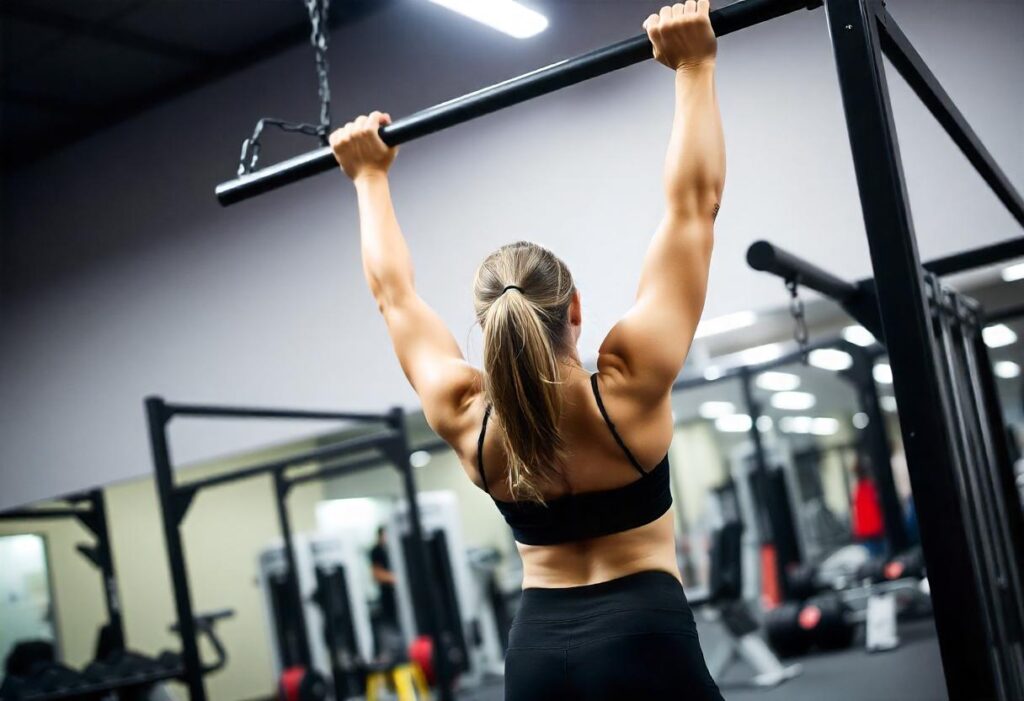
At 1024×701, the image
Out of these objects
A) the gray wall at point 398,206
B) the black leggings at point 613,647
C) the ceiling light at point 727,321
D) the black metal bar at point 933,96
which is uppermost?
the gray wall at point 398,206

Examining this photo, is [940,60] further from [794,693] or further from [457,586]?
[457,586]

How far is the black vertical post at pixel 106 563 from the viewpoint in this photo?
221 inches

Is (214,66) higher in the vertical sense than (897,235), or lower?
higher

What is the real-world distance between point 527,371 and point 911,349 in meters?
0.47

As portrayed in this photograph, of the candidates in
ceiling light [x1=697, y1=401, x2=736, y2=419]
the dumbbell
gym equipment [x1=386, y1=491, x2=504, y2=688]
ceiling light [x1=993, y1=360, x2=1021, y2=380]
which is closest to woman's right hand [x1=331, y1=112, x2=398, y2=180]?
the dumbbell

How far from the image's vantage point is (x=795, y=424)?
50.1ft

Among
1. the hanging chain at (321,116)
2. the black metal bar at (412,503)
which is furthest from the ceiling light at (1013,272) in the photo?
the hanging chain at (321,116)

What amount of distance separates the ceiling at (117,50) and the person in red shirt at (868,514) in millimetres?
5498

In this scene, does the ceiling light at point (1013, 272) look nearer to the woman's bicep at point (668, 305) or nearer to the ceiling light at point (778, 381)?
the woman's bicep at point (668, 305)

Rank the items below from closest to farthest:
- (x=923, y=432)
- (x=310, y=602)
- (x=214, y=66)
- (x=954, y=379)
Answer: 1. (x=923, y=432)
2. (x=954, y=379)
3. (x=214, y=66)
4. (x=310, y=602)

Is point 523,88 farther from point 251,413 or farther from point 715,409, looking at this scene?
point 715,409

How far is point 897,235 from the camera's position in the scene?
114 centimetres

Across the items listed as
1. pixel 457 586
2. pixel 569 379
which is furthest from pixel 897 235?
pixel 457 586

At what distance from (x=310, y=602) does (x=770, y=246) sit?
20.2 ft
